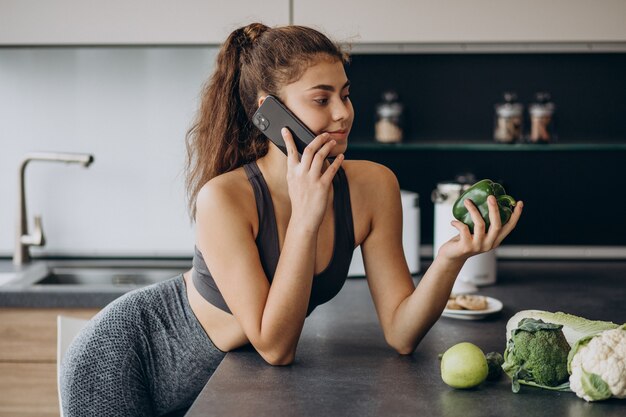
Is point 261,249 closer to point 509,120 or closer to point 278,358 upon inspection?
point 278,358

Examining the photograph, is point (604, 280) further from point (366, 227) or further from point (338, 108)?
point (338, 108)

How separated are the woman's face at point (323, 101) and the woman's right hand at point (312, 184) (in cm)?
5

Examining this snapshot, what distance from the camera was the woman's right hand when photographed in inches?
59.6

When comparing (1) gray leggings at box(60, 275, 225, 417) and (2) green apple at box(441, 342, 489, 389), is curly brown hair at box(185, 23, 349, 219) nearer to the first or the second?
(1) gray leggings at box(60, 275, 225, 417)

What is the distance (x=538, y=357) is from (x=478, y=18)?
4.47 feet

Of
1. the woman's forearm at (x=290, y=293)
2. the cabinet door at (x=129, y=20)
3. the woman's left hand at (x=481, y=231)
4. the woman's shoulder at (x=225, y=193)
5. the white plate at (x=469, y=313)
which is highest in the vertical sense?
the cabinet door at (x=129, y=20)

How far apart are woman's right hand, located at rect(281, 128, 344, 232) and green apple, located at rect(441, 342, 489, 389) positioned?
0.34 m

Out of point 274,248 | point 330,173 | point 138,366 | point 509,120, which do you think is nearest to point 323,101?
point 330,173

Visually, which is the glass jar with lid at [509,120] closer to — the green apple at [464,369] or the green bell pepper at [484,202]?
the green bell pepper at [484,202]

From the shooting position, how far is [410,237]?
267cm

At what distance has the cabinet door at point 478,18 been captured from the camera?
247cm

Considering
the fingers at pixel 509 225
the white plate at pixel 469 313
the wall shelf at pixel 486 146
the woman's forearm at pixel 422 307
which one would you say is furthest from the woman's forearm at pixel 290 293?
the wall shelf at pixel 486 146

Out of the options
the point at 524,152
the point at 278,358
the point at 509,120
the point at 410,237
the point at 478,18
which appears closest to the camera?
the point at 278,358

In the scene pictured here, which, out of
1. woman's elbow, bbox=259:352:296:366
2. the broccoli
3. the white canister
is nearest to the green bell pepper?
the broccoli
